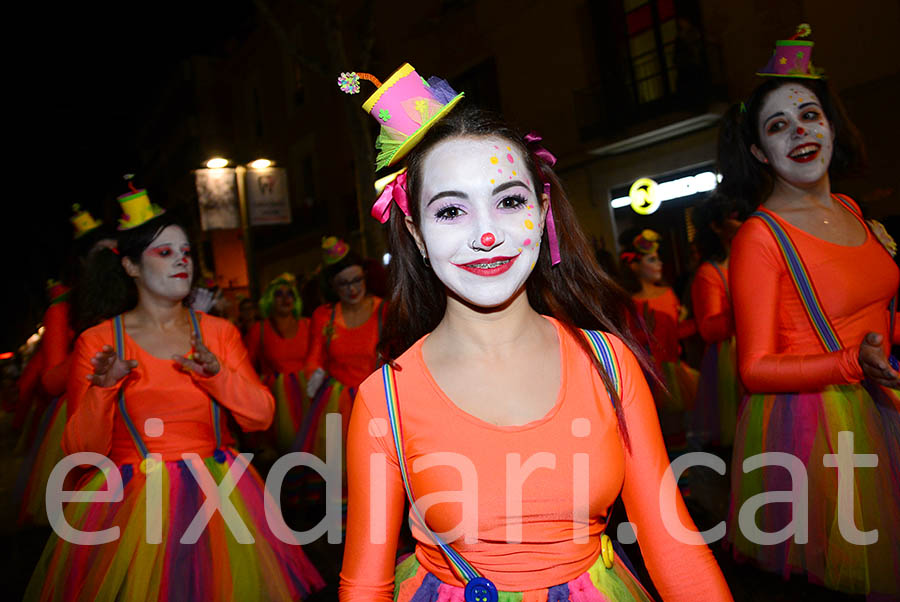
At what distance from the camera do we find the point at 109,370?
3.14 meters

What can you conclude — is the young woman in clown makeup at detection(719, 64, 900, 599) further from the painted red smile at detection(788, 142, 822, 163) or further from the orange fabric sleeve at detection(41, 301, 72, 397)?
the orange fabric sleeve at detection(41, 301, 72, 397)

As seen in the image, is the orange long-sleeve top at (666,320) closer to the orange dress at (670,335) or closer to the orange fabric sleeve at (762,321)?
the orange dress at (670,335)

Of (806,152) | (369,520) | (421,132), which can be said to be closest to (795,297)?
(806,152)

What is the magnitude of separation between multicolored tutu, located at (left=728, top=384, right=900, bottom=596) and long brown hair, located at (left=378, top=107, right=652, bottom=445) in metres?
1.34

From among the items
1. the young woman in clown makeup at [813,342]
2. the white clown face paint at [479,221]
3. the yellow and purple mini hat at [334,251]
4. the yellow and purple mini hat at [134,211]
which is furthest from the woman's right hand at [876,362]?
the yellow and purple mini hat at [334,251]

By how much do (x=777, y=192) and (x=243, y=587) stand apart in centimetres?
320

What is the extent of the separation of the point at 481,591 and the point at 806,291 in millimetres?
2004

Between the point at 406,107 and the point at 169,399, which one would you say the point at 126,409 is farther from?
the point at 406,107

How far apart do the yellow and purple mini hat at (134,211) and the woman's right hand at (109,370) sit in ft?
3.29

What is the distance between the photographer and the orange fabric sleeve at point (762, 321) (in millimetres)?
2727

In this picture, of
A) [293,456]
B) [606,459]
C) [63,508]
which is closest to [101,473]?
[63,508]

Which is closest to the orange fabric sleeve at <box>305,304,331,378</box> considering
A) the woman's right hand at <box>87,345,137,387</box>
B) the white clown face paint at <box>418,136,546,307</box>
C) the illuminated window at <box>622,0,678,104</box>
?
the woman's right hand at <box>87,345,137,387</box>

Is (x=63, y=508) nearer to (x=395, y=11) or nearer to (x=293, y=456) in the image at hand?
(x=293, y=456)

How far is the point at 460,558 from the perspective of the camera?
192cm
